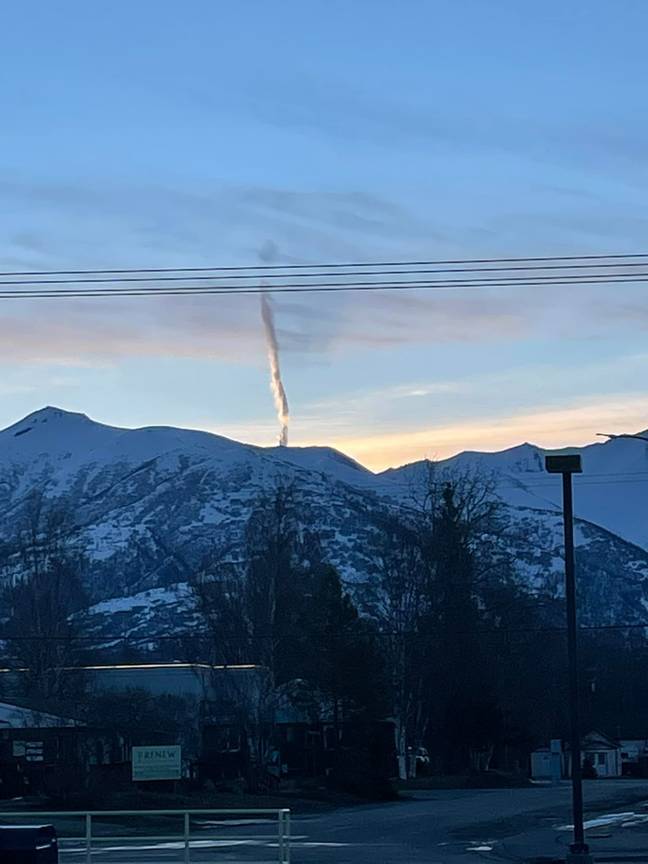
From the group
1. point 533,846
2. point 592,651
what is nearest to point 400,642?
point 592,651

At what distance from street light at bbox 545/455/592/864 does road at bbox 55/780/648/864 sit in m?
6.92

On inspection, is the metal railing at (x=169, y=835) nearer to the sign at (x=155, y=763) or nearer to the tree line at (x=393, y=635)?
the sign at (x=155, y=763)

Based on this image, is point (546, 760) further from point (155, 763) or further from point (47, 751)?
point (155, 763)

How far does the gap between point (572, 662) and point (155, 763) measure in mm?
35594

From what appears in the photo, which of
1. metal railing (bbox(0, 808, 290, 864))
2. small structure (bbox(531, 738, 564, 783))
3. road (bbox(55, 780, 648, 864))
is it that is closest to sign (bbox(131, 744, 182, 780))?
metal railing (bbox(0, 808, 290, 864))

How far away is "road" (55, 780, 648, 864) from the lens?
1310 inches

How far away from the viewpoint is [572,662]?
26.3 m

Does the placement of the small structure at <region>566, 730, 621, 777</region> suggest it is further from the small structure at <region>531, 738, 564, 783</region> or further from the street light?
the street light

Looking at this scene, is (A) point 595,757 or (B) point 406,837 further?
Result: (A) point 595,757

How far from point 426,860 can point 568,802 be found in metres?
31.1

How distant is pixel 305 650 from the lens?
72312 mm

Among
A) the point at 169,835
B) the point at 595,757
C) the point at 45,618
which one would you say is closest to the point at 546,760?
the point at 595,757

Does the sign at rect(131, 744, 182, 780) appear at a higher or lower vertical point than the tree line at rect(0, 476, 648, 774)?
lower

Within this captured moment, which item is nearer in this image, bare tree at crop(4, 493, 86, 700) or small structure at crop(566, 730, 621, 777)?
bare tree at crop(4, 493, 86, 700)
